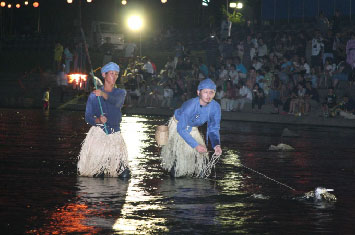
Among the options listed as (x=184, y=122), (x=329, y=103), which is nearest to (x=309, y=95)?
(x=329, y=103)

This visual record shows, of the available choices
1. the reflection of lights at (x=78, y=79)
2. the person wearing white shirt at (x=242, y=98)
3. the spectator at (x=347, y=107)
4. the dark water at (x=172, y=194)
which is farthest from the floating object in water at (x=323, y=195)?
the reflection of lights at (x=78, y=79)

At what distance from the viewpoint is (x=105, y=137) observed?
39.7 feet

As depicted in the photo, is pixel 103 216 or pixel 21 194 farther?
pixel 21 194

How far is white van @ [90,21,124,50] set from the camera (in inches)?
2013

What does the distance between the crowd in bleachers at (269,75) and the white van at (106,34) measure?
51.3 ft

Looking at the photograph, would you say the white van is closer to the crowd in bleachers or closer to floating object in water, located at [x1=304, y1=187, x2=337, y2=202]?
the crowd in bleachers

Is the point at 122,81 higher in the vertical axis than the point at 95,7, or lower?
lower

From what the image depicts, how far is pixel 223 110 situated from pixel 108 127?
1893 cm

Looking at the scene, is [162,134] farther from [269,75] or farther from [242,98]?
[242,98]

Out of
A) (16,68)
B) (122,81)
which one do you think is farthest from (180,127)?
(16,68)

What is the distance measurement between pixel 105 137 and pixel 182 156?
3.80ft

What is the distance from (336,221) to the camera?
8836 mm

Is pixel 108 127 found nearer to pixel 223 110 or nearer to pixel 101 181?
pixel 101 181

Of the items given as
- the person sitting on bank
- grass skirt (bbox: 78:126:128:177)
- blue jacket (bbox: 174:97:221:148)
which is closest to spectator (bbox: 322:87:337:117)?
the person sitting on bank
